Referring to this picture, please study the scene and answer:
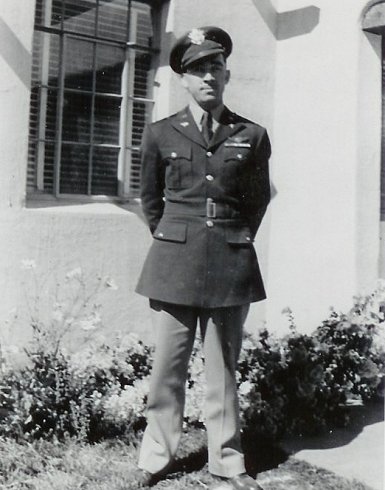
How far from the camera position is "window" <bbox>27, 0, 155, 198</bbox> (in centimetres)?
468

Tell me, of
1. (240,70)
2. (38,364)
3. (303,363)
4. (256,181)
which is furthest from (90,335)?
(240,70)

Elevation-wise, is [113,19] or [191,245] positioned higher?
[113,19]

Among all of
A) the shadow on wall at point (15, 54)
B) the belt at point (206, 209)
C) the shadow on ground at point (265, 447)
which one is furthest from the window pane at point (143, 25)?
the shadow on ground at point (265, 447)


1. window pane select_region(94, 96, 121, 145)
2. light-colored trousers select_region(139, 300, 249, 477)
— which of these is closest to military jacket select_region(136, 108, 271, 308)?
light-colored trousers select_region(139, 300, 249, 477)

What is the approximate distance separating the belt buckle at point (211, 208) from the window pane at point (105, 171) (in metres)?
2.00

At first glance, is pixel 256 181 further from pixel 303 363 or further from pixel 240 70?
pixel 240 70

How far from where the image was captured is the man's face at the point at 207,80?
3.05 meters

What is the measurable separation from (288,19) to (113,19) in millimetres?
1398

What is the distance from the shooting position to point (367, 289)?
16.4ft

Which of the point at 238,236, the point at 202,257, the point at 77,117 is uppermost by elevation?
the point at 77,117

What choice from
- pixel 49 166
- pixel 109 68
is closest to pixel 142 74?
pixel 109 68

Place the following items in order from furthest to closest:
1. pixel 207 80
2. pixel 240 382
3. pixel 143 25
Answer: pixel 143 25
pixel 240 382
pixel 207 80

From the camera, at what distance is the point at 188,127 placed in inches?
124

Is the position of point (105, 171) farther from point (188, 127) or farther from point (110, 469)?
point (110, 469)
